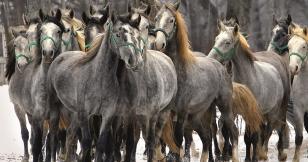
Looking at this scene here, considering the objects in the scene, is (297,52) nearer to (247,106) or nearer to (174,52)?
(247,106)

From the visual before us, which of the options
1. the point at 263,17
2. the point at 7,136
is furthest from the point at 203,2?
the point at 7,136

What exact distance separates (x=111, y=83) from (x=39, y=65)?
2.03 meters

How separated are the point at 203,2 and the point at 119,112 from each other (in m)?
19.0

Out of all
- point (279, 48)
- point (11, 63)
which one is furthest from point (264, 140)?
point (11, 63)

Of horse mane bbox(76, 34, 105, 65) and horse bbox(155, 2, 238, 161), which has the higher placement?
horse mane bbox(76, 34, 105, 65)

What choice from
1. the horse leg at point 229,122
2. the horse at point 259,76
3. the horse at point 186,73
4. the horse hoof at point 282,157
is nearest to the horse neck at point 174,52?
the horse at point 186,73

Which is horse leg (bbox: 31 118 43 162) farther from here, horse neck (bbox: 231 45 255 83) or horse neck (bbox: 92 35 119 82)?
horse neck (bbox: 231 45 255 83)

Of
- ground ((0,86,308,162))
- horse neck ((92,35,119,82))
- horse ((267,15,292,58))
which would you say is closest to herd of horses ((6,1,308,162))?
horse neck ((92,35,119,82))

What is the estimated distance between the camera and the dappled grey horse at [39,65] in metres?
11.3

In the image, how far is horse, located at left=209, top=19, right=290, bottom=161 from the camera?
43.9 ft

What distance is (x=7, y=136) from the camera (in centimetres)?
1784

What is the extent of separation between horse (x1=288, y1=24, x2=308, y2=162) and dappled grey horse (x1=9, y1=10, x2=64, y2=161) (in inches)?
147

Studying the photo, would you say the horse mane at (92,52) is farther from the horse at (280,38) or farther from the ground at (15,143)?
the horse at (280,38)

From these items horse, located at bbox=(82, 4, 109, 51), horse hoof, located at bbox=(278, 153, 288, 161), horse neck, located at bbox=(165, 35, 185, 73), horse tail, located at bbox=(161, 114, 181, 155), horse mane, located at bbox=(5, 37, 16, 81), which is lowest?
horse hoof, located at bbox=(278, 153, 288, 161)
